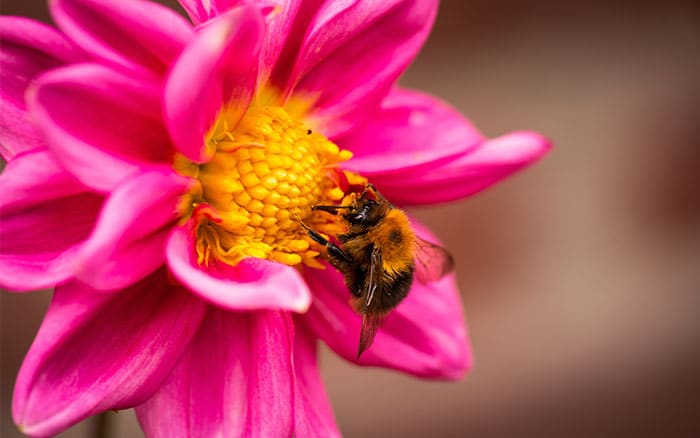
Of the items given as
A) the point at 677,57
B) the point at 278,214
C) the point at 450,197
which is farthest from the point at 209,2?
the point at 677,57

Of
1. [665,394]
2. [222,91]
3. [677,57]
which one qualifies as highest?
[677,57]

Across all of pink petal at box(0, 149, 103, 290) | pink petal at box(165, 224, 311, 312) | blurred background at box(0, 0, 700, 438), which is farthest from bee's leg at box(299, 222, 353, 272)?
blurred background at box(0, 0, 700, 438)

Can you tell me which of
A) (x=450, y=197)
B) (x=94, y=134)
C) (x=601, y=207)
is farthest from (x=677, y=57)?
(x=94, y=134)

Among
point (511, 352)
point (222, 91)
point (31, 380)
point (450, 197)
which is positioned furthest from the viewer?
point (511, 352)

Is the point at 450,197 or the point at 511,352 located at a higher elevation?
the point at 450,197

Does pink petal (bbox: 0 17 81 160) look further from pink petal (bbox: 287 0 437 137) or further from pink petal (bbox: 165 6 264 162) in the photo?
pink petal (bbox: 287 0 437 137)

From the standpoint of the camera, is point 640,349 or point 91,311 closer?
point 91,311

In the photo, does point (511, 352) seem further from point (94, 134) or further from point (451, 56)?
point (94, 134)

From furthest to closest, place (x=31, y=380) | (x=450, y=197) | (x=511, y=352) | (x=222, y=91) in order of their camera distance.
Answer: (x=511, y=352)
(x=450, y=197)
(x=222, y=91)
(x=31, y=380)
